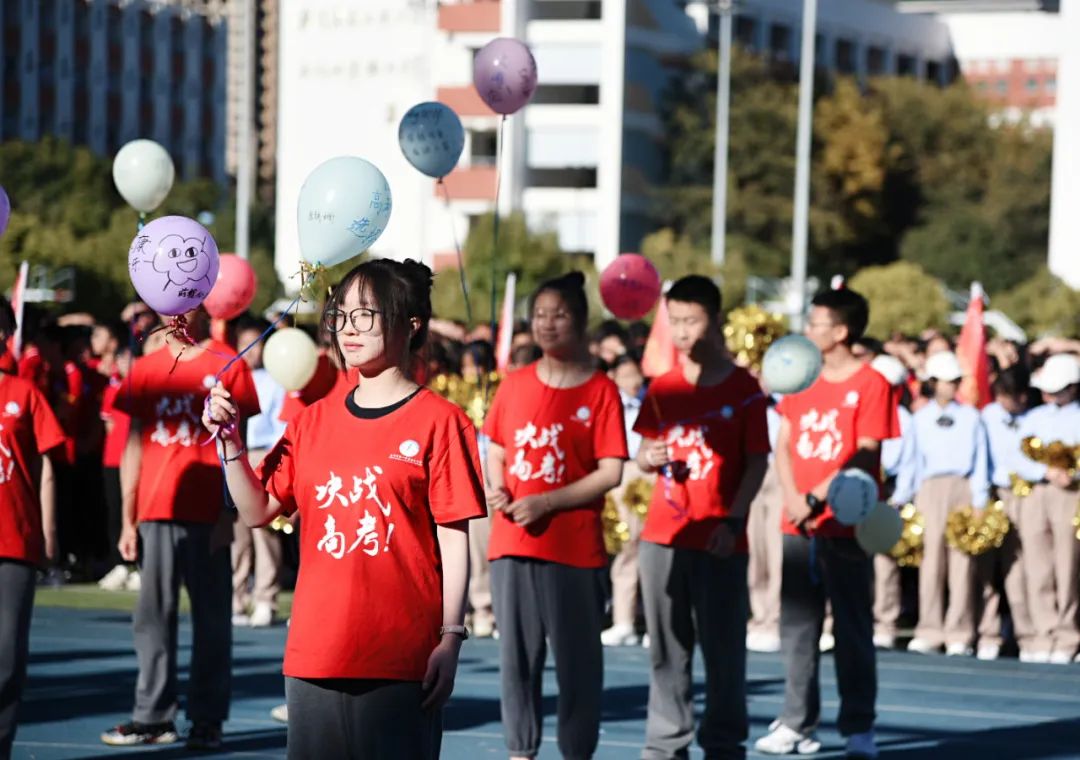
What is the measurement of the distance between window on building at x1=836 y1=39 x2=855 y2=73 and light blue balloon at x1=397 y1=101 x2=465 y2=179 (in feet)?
283

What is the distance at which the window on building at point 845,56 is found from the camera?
94500mm

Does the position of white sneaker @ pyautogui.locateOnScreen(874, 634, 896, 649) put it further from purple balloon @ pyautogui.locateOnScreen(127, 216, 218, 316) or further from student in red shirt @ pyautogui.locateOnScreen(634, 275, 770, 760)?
purple balloon @ pyautogui.locateOnScreen(127, 216, 218, 316)

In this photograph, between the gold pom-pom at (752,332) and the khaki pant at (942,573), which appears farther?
the khaki pant at (942,573)

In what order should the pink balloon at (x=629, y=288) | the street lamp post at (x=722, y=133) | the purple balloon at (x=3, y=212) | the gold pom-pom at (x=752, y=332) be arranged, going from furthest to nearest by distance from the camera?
the street lamp post at (x=722, y=133), the gold pom-pom at (x=752, y=332), the pink balloon at (x=629, y=288), the purple balloon at (x=3, y=212)

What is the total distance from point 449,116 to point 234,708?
350 centimetres

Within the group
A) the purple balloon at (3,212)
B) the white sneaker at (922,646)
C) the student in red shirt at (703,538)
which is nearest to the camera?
the purple balloon at (3,212)

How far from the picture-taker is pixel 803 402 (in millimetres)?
10328

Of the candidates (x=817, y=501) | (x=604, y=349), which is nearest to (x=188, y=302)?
(x=817, y=501)

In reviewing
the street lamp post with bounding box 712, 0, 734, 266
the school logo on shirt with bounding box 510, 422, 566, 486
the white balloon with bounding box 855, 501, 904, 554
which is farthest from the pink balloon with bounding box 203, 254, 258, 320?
the street lamp post with bounding box 712, 0, 734, 266

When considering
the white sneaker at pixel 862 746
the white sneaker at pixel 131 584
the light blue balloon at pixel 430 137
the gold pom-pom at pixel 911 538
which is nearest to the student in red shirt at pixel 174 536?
the light blue balloon at pixel 430 137

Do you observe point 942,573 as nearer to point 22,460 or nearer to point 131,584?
point 131,584

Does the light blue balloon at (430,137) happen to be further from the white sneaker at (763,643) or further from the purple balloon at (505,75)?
the white sneaker at (763,643)

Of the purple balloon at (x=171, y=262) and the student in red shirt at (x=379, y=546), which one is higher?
the purple balloon at (x=171, y=262)

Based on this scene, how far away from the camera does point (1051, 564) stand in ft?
47.9
